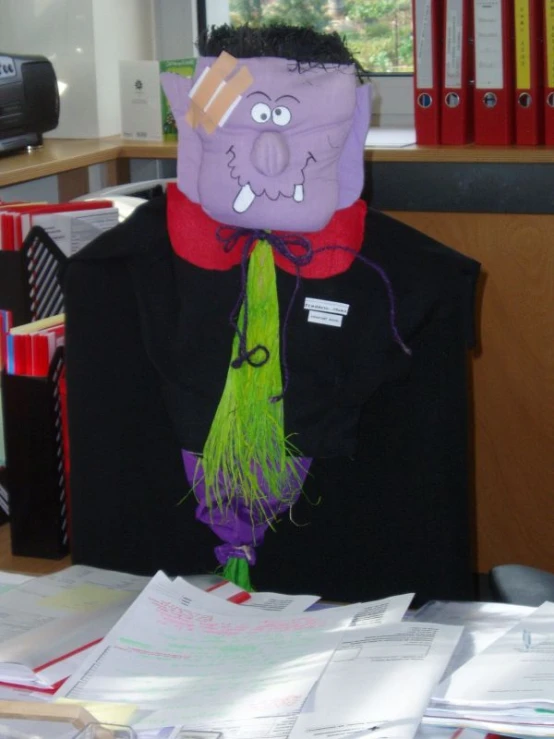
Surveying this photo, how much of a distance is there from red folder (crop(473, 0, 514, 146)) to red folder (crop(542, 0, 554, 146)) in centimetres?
6

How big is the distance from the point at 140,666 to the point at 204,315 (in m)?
0.35

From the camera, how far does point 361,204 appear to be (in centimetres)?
103

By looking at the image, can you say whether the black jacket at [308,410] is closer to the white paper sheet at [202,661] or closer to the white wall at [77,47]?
the white paper sheet at [202,661]

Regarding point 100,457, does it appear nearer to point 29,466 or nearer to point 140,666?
point 29,466

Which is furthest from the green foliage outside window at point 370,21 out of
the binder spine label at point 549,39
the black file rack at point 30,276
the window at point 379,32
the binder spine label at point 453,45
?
the black file rack at point 30,276

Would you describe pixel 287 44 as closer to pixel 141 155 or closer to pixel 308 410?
pixel 308 410

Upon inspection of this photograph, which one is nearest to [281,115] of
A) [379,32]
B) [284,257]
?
[284,257]

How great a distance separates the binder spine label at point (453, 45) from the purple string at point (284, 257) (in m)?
1.15

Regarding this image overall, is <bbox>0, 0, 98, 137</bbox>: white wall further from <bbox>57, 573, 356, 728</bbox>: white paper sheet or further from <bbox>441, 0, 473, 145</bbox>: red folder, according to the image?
<bbox>57, 573, 356, 728</bbox>: white paper sheet

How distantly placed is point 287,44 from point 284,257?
7.7 inches

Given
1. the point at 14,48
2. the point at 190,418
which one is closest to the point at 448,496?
the point at 190,418

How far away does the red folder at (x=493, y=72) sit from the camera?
1.95 m

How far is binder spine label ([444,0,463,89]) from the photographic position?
198 cm

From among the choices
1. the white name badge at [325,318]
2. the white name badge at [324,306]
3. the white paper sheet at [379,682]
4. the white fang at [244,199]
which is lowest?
the white paper sheet at [379,682]
